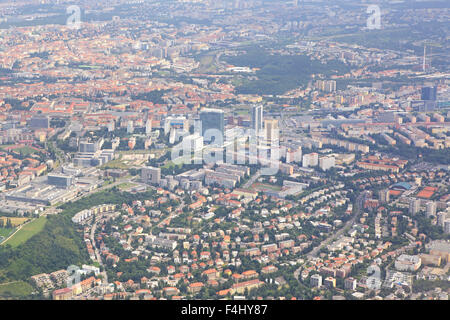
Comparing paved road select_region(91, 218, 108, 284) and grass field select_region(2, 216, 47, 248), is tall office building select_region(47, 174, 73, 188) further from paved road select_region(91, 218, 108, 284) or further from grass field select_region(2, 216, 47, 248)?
paved road select_region(91, 218, 108, 284)

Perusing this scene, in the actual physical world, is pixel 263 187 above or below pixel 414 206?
below

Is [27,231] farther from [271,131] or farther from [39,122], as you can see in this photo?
[271,131]

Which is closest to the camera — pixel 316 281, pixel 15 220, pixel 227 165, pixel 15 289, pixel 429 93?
pixel 15 289

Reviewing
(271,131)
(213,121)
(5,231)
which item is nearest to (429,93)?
(271,131)

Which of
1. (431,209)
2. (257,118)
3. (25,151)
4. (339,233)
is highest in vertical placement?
(257,118)

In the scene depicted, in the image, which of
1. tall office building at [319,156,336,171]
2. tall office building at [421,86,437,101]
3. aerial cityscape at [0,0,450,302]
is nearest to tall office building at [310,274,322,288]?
aerial cityscape at [0,0,450,302]

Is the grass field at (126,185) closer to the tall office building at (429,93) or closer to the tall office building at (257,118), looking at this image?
the tall office building at (257,118)

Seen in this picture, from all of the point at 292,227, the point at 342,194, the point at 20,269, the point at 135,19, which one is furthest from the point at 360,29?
the point at 20,269
